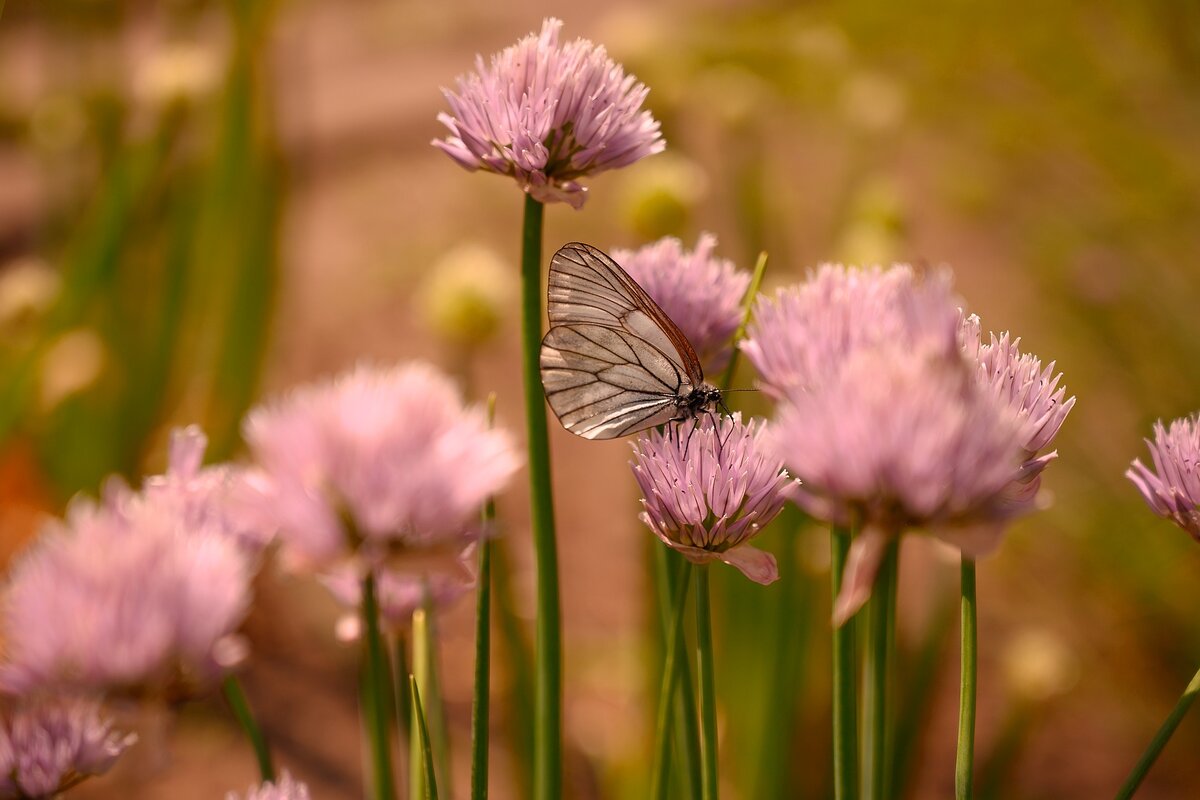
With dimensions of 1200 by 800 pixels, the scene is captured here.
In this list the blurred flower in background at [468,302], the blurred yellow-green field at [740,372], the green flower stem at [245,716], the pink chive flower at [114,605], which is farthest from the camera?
the blurred yellow-green field at [740,372]

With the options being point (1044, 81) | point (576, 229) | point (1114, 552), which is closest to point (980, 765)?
point (1114, 552)

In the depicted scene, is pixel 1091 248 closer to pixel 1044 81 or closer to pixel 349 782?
pixel 1044 81

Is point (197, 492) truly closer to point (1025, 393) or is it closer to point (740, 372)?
point (1025, 393)

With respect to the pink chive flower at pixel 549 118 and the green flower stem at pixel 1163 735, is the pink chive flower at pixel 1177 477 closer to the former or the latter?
the green flower stem at pixel 1163 735

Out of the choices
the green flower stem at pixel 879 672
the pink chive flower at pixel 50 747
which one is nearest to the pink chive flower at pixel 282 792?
the pink chive flower at pixel 50 747

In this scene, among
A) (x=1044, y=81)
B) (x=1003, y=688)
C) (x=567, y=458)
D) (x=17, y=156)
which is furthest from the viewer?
(x=17, y=156)

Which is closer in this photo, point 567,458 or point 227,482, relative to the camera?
point 227,482
